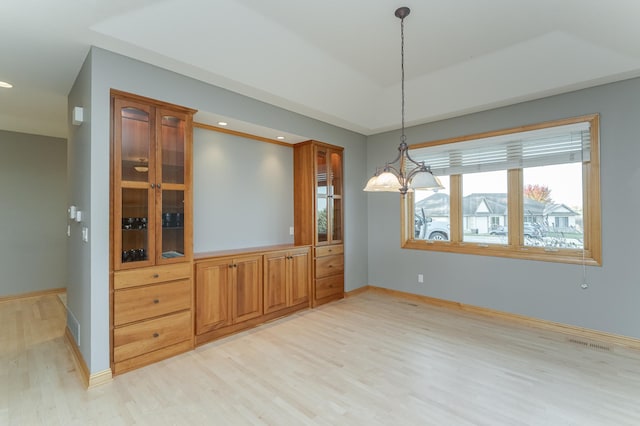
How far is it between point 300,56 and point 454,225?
3234mm

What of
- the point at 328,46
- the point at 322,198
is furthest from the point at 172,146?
the point at 322,198

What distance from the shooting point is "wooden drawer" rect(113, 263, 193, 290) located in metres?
2.60

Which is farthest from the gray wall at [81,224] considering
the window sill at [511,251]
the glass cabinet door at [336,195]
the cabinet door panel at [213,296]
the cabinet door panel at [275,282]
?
the window sill at [511,251]

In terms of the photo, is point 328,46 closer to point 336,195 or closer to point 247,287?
point 336,195

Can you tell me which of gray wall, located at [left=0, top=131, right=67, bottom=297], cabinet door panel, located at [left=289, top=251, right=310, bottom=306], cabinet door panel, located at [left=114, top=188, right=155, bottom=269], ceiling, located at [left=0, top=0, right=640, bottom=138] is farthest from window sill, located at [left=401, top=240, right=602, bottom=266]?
gray wall, located at [left=0, top=131, right=67, bottom=297]

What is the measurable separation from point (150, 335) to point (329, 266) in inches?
104

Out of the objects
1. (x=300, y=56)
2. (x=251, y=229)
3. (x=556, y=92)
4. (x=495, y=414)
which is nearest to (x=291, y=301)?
(x=251, y=229)

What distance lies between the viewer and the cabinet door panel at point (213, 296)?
10.4ft

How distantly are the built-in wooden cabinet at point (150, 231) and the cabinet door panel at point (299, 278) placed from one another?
1480mm

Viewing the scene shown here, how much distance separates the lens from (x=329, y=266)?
186 inches

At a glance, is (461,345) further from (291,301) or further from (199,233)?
(199,233)

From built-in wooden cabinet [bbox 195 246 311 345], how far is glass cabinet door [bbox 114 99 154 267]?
2.01 ft

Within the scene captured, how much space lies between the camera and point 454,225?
452cm

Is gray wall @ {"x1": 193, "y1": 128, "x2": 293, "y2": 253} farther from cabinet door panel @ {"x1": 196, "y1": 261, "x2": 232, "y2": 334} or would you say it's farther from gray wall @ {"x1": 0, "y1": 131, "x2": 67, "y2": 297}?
gray wall @ {"x1": 0, "y1": 131, "x2": 67, "y2": 297}
